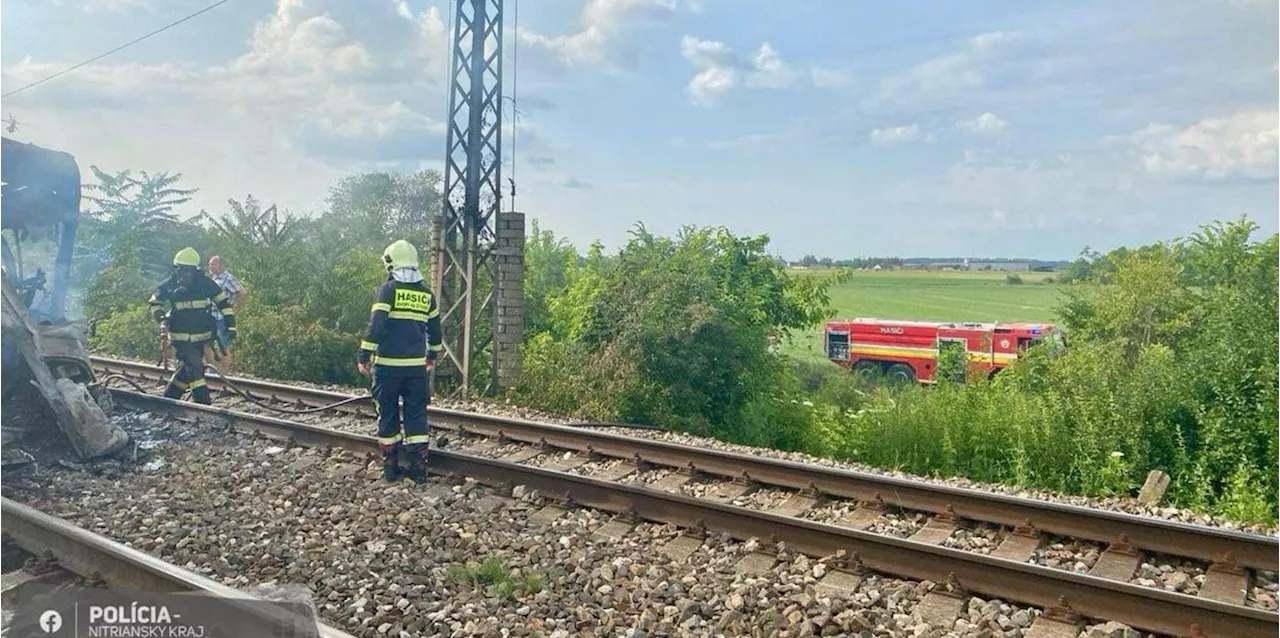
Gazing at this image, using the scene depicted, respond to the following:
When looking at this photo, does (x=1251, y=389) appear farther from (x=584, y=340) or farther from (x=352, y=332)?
(x=352, y=332)

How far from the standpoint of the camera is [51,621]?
3982 mm

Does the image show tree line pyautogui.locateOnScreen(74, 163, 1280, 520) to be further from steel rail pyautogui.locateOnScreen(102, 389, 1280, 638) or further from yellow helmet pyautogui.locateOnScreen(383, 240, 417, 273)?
yellow helmet pyautogui.locateOnScreen(383, 240, 417, 273)

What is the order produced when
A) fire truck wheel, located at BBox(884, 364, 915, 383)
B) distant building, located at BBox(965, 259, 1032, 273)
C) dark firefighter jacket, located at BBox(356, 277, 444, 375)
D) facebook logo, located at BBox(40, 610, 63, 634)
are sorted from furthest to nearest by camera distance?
distant building, located at BBox(965, 259, 1032, 273) < fire truck wheel, located at BBox(884, 364, 915, 383) < dark firefighter jacket, located at BBox(356, 277, 444, 375) < facebook logo, located at BBox(40, 610, 63, 634)

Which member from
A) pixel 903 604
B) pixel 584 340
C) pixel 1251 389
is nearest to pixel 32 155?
pixel 584 340

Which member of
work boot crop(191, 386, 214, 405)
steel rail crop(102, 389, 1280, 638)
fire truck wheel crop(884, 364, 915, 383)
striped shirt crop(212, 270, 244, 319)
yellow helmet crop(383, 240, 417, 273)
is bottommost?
fire truck wheel crop(884, 364, 915, 383)

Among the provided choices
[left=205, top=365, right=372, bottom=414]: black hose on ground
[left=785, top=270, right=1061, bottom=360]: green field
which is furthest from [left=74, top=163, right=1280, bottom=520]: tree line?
[left=785, top=270, right=1061, bottom=360]: green field

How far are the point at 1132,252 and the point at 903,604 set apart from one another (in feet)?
52.9

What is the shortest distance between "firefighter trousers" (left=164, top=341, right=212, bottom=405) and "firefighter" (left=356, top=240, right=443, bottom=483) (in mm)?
4194

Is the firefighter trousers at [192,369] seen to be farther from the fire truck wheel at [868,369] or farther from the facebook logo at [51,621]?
the fire truck wheel at [868,369]

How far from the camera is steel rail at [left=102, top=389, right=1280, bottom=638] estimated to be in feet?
15.3

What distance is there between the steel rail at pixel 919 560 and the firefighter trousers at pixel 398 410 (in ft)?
1.00

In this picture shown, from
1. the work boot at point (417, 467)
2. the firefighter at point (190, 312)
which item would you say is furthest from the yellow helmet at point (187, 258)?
the work boot at point (417, 467)

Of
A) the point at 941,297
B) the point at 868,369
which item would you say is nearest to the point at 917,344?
the point at 868,369

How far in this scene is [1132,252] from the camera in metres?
18.5
